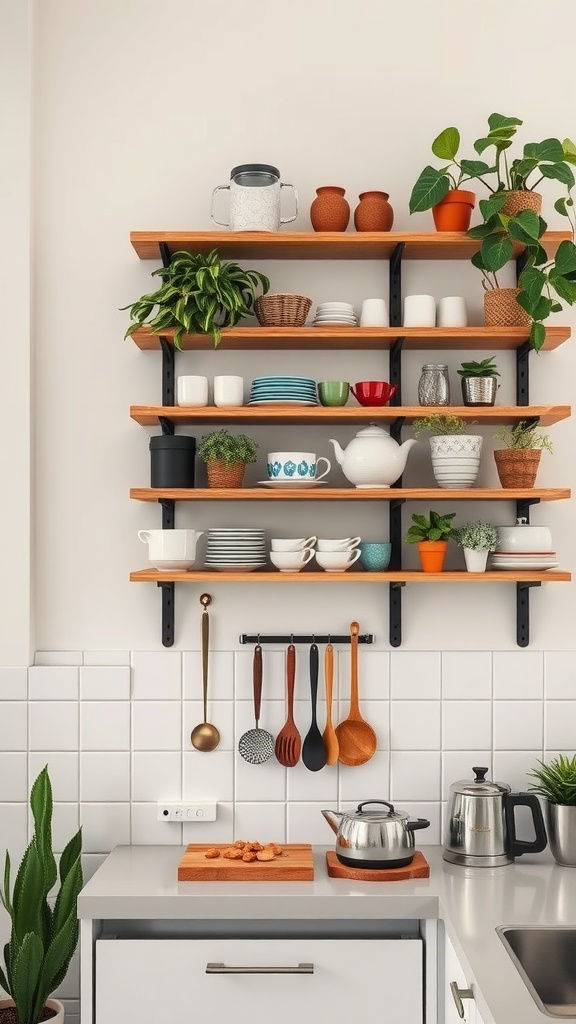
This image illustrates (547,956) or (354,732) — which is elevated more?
(354,732)

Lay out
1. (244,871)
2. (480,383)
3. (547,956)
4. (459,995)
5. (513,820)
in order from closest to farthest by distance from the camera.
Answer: (459,995), (547,956), (244,871), (513,820), (480,383)

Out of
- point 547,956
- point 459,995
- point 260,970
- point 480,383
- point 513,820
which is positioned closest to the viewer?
point 459,995

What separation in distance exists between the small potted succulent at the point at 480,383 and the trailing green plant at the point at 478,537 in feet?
0.95

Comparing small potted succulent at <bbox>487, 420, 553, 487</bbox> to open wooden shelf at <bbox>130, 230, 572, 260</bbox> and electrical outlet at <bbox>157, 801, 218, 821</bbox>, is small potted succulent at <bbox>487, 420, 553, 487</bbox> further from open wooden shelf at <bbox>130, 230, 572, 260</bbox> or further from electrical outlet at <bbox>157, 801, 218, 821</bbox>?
electrical outlet at <bbox>157, 801, 218, 821</bbox>

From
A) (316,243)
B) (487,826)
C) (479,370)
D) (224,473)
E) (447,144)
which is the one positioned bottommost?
(487,826)

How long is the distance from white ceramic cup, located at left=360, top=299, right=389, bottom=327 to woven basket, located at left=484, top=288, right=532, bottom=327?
0.84 feet

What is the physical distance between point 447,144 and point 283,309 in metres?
0.54

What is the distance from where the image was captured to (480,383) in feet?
7.50

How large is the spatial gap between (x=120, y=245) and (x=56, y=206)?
0.61ft

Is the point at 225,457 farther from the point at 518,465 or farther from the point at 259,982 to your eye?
the point at 259,982

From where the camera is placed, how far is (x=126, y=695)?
2.40m

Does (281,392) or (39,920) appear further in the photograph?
(281,392)

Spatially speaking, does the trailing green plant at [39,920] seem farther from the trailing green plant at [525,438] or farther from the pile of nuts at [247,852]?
the trailing green plant at [525,438]

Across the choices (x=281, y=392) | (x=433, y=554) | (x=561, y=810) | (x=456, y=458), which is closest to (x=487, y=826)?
(x=561, y=810)
